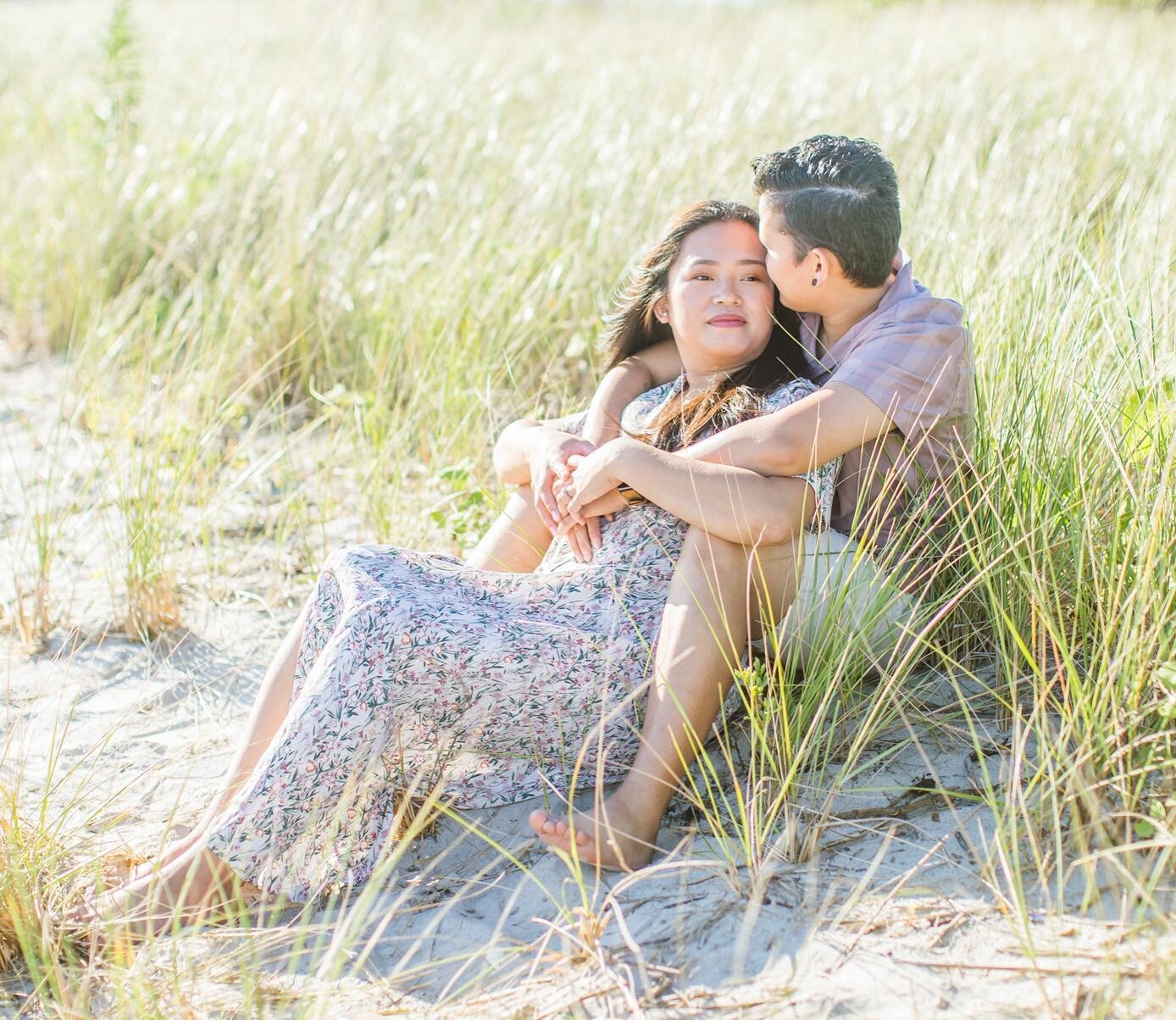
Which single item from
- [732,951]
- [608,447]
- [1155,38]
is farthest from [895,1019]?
[1155,38]

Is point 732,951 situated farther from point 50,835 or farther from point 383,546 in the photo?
point 50,835

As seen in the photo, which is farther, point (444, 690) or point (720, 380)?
point (720, 380)

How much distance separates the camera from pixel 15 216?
5.45 m

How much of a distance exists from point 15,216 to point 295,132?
1.38m

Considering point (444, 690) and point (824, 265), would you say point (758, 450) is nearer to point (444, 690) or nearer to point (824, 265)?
point (824, 265)

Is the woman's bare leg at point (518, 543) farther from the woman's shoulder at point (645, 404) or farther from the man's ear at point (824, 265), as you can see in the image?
the man's ear at point (824, 265)

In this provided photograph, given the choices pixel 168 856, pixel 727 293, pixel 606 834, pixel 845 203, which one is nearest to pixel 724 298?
pixel 727 293

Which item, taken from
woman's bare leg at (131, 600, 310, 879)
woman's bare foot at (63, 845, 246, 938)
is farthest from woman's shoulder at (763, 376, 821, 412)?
woman's bare foot at (63, 845, 246, 938)

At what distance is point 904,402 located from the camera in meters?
2.16

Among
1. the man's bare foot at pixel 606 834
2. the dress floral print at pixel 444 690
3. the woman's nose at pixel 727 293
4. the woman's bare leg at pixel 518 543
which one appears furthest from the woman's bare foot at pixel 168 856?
the woman's nose at pixel 727 293

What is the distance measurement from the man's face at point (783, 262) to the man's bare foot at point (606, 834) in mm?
1019

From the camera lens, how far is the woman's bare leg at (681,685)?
201 cm

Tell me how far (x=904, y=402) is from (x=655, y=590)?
1.91ft

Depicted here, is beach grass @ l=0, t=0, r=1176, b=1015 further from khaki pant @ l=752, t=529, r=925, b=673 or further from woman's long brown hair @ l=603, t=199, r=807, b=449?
woman's long brown hair @ l=603, t=199, r=807, b=449
